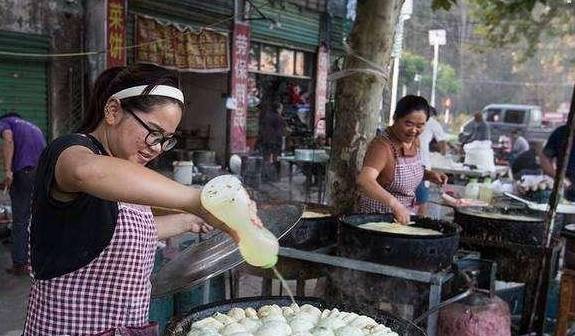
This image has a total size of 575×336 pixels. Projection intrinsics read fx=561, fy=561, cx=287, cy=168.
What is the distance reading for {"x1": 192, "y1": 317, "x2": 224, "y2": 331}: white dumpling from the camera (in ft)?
6.89

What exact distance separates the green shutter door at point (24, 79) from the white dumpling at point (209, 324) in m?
7.26

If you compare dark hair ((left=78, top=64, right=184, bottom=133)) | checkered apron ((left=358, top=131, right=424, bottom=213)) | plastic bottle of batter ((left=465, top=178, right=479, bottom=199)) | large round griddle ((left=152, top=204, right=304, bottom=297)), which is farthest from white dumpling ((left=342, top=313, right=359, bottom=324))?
plastic bottle of batter ((left=465, top=178, right=479, bottom=199))

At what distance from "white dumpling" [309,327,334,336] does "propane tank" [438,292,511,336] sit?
1216mm

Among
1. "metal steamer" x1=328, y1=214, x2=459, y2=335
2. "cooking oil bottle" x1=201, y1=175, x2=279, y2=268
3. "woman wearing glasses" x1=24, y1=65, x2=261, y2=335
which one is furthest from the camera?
"metal steamer" x1=328, y1=214, x2=459, y2=335

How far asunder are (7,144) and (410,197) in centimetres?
428

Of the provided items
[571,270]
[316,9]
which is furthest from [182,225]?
[316,9]

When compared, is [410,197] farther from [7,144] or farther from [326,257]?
[7,144]

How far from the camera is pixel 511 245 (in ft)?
12.1

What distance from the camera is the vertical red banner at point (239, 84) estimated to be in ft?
41.0

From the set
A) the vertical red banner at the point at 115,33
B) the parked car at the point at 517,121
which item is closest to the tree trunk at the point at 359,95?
the vertical red banner at the point at 115,33

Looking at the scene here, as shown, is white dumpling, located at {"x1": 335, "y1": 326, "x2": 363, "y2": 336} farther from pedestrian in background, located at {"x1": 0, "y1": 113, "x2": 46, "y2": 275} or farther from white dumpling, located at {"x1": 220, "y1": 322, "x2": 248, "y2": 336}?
pedestrian in background, located at {"x1": 0, "y1": 113, "x2": 46, "y2": 275}

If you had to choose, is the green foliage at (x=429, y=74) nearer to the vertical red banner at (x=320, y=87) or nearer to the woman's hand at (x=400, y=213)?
the vertical red banner at (x=320, y=87)

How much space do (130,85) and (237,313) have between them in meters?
1.08

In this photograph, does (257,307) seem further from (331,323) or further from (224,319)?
(331,323)
